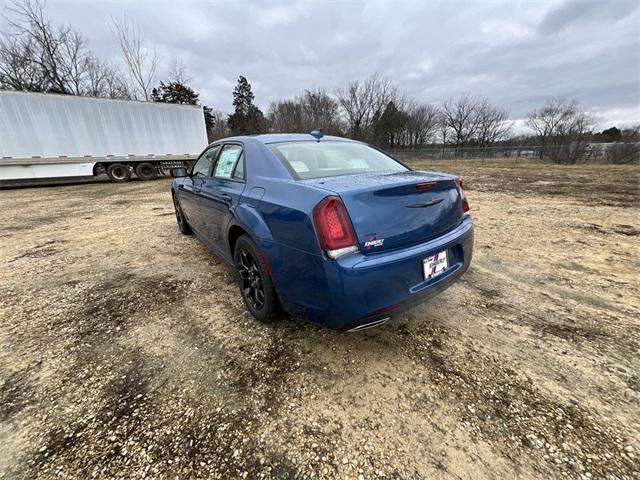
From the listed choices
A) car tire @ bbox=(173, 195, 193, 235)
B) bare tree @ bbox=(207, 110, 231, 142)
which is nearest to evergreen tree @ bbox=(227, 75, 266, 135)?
bare tree @ bbox=(207, 110, 231, 142)

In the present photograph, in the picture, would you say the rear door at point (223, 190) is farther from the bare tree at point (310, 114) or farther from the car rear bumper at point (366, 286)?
the bare tree at point (310, 114)

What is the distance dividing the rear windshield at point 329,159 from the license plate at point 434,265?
2.94 ft

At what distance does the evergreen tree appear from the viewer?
4631 centimetres

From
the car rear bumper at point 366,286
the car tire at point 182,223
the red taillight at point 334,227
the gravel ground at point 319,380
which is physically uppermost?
the red taillight at point 334,227

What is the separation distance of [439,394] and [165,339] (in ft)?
6.70

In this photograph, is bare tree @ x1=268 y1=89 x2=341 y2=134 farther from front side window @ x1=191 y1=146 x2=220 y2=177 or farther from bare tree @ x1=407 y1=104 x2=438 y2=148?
front side window @ x1=191 y1=146 x2=220 y2=177

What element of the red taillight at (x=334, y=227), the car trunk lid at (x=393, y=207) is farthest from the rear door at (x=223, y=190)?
the red taillight at (x=334, y=227)

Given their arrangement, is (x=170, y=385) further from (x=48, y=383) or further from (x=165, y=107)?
(x=165, y=107)

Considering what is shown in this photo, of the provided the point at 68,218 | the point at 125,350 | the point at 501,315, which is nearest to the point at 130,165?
A: the point at 68,218

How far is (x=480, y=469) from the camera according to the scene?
4.42 feet

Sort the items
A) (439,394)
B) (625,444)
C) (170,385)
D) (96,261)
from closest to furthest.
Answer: (625,444) < (439,394) < (170,385) < (96,261)

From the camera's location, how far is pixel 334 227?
5.48ft

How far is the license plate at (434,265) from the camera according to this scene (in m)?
1.86

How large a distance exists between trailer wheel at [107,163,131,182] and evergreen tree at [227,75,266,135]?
109 feet
